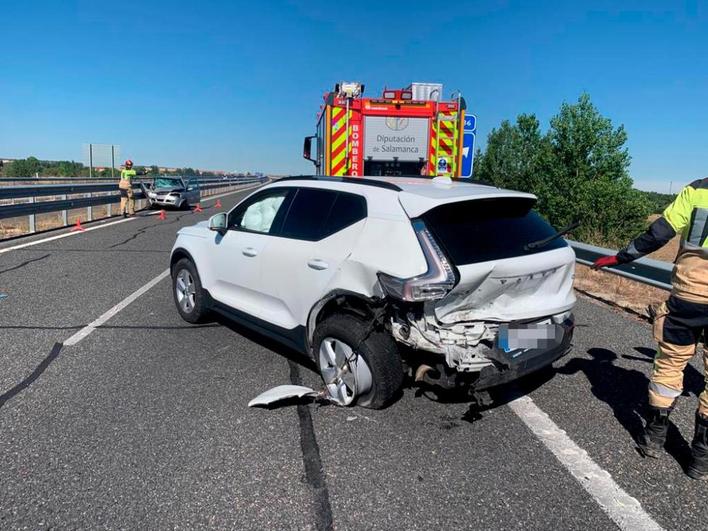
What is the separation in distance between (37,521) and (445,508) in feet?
6.47

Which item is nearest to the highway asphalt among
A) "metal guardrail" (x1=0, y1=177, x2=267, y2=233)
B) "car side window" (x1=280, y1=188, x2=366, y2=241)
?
"car side window" (x1=280, y1=188, x2=366, y2=241)

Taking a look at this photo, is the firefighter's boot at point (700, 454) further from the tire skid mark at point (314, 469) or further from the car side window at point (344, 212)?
the car side window at point (344, 212)

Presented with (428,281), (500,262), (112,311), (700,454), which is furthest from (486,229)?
(112,311)

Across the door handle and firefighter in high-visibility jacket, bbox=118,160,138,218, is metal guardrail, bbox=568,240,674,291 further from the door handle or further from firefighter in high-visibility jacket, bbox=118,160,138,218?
firefighter in high-visibility jacket, bbox=118,160,138,218

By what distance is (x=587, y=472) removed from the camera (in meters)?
3.14

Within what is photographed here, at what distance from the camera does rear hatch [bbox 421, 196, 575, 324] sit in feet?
11.3

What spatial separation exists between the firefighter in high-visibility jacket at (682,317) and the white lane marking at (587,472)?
42cm

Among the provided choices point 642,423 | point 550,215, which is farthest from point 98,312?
point 550,215

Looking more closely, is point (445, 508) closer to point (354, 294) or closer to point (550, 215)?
point (354, 294)

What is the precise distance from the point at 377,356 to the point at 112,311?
4107mm

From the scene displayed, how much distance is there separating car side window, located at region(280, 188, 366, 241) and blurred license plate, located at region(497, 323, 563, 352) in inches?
50.1

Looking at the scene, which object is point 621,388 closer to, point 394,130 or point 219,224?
point 219,224

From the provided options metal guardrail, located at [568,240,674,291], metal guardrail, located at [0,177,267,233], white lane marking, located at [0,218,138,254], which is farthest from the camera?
metal guardrail, located at [0,177,267,233]

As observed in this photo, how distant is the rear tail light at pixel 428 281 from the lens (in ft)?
10.9
